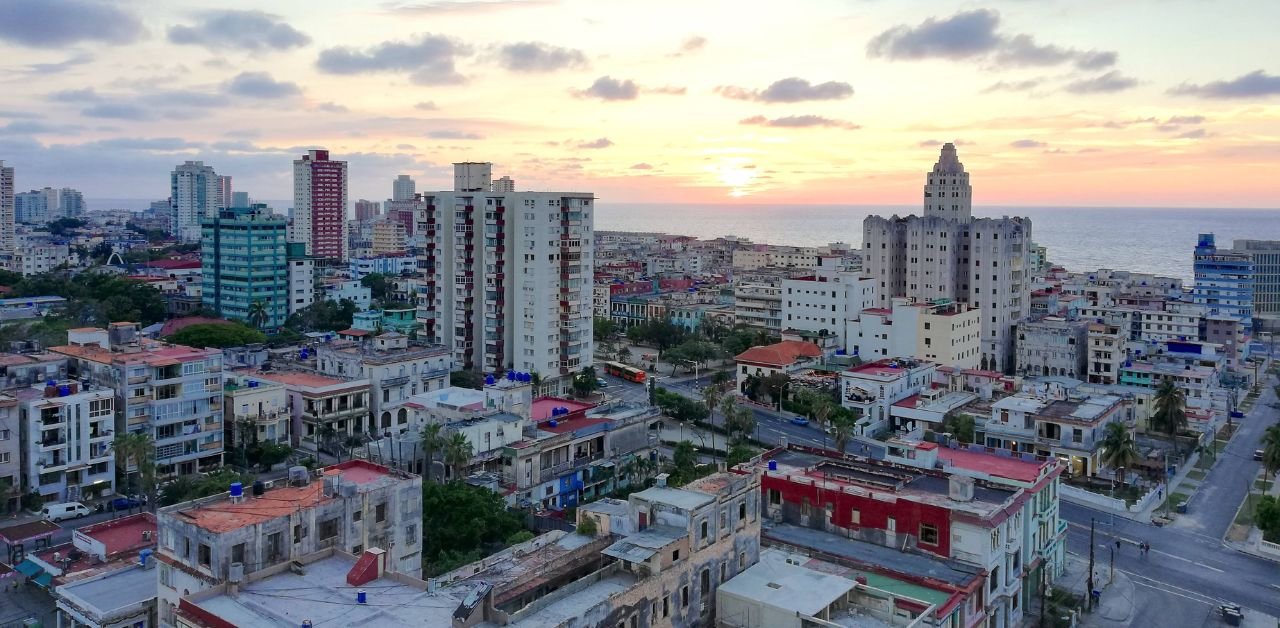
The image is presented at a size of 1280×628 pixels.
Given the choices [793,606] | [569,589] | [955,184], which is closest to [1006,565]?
[793,606]

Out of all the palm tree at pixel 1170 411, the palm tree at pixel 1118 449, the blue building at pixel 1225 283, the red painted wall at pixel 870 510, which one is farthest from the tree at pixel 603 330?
the red painted wall at pixel 870 510

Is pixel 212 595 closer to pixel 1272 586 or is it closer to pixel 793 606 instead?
pixel 793 606

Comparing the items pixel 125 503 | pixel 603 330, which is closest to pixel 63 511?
pixel 125 503

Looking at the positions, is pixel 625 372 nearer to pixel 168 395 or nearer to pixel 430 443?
pixel 168 395

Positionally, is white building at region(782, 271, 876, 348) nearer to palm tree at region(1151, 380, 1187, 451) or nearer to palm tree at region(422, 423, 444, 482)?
palm tree at region(1151, 380, 1187, 451)

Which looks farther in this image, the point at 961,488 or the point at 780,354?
the point at 780,354

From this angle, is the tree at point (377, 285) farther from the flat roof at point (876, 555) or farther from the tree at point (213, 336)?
the flat roof at point (876, 555)

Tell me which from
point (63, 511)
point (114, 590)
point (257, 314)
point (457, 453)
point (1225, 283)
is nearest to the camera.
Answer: point (114, 590)
